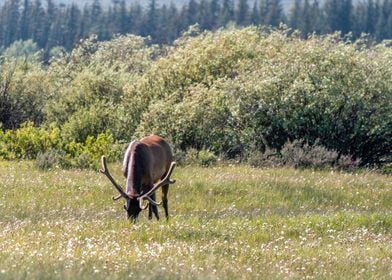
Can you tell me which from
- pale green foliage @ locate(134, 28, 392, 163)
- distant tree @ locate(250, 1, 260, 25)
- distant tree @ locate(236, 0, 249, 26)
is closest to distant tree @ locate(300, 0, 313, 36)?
distant tree @ locate(250, 1, 260, 25)

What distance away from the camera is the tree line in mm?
166125

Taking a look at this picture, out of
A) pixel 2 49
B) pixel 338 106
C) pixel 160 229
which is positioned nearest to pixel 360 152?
pixel 338 106

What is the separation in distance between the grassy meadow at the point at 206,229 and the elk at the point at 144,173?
20.8 inches

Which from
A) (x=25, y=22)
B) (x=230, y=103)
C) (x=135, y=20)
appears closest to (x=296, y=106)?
(x=230, y=103)

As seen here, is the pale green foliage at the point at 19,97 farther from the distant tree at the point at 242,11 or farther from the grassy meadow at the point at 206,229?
the distant tree at the point at 242,11

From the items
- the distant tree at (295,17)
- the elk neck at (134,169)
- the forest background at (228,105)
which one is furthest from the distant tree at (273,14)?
the elk neck at (134,169)

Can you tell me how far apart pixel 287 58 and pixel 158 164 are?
17901 millimetres

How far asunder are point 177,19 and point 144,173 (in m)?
157

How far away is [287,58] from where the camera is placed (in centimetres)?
3578

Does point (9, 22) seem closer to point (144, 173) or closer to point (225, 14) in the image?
point (225, 14)

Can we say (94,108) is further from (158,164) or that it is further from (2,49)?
(2,49)

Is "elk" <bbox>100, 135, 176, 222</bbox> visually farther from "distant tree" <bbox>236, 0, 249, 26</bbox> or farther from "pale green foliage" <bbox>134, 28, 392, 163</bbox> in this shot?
"distant tree" <bbox>236, 0, 249, 26</bbox>

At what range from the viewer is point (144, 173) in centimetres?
1772

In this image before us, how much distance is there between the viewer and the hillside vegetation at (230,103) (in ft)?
107
